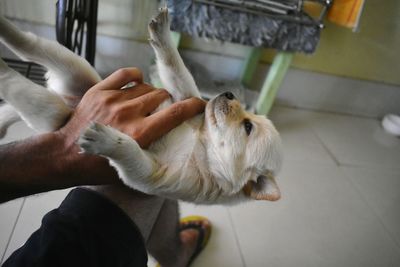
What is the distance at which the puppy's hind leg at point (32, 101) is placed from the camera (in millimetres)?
728

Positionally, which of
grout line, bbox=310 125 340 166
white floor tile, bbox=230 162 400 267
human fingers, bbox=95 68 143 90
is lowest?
white floor tile, bbox=230 162 400 267

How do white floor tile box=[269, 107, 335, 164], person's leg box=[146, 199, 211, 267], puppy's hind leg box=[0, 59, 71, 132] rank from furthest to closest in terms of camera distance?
1. white floor tile box=[269, 107, 335, 164]
2. person's leg box=[146, 199, 211, 267]
3. puppy's hind leg box=[0, 59, 71, 132]

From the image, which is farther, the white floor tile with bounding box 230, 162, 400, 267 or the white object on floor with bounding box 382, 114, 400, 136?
the white object on floor with bounding box 382, 114, 400, 136

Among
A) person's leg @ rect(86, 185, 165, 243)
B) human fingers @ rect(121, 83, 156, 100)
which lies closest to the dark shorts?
person's leg @ rect(86, 185, 165, 243)

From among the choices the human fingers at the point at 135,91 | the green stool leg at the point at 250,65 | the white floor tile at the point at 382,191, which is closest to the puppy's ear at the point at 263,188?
the human fingers at the point at 135,91

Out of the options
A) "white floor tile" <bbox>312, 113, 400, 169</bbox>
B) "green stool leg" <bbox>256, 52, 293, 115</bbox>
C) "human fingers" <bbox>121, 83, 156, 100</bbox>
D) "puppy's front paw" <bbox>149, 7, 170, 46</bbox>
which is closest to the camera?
"human fingers" <bbox>121, 83, 156, 100</bbox>

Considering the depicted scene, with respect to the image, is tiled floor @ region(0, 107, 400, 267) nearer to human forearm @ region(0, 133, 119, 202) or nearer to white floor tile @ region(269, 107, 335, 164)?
white floor tile @ region(269, 107, 335, 164)

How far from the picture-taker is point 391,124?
2564 mm

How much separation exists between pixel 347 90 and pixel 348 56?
0.32 meters

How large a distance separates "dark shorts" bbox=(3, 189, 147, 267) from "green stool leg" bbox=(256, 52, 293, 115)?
1.46 meters

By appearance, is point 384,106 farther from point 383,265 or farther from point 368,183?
point 383,265

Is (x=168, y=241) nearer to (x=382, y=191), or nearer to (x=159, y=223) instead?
(x=159, y=223)

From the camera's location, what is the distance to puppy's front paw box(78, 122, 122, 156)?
24.9 inches

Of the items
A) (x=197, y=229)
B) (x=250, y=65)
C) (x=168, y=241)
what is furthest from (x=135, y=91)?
(x=250, y=65)
